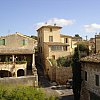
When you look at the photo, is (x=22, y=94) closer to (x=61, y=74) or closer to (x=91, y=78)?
(x=91, y=78)

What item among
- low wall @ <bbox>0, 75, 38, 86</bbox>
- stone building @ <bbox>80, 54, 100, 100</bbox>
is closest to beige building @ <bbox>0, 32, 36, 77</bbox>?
low wall @ <bbox>0, 75, 38, 86</bbox>

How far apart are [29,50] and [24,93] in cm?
2584

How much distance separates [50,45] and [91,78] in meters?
28.3

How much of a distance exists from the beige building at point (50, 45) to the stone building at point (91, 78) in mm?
22967

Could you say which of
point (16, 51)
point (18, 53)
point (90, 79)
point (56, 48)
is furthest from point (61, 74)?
point (90, 79)

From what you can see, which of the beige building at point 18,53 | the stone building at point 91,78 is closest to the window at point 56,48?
the beige building at point 18,53

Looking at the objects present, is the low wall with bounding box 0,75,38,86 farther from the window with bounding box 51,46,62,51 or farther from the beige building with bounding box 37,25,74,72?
the window with bounding box 51,46,62,51

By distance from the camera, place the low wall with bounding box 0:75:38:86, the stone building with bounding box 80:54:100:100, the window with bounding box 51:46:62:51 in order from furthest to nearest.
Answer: the window with bounding box 51:46:62:51, the low wall with bounding box 0:75:38:86, the stone building with bounding box 80:54:100:100

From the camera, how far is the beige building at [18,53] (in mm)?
43197

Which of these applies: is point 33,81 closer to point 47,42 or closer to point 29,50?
point 29,50

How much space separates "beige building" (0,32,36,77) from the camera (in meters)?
43.2

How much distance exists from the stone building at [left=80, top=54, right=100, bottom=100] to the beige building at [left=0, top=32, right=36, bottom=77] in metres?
18.0

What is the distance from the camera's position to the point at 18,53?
44438 millimetres

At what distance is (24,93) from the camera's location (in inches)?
806
